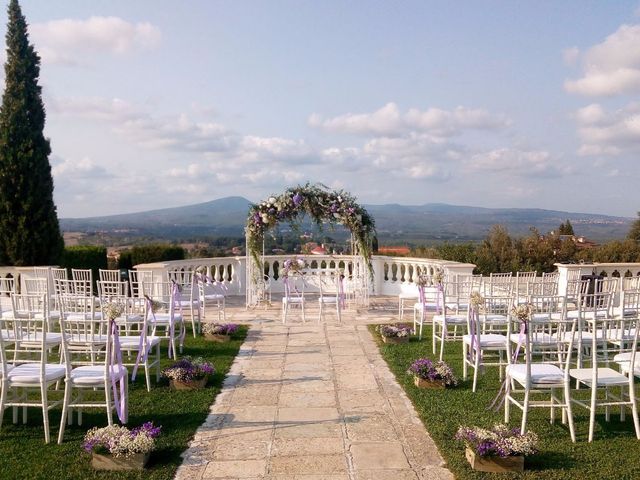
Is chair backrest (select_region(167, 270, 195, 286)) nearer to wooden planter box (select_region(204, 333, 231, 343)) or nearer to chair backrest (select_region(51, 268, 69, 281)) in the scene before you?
wooden planter box (select_region(204, 333, 231, 343))

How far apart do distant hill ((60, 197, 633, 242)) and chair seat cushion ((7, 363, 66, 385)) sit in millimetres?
8312

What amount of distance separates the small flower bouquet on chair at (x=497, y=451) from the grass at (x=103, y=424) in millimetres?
2116

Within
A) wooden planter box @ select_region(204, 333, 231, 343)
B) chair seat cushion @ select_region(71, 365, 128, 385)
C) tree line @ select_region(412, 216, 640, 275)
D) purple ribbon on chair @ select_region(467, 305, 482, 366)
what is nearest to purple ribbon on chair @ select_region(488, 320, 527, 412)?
purple ribbon on chair @ select_region(467, 305, 482, 366)

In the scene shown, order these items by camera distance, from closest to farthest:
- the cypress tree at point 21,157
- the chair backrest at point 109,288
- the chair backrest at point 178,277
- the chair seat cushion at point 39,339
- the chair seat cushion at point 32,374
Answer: the chair seat cushion at point 32,374 < the chair seat cushion at point 39,339 < the chair backrest at point 109,288 < the chair backrest at point 178,277 < the cypress tree at point 21,157

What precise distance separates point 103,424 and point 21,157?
11.6m

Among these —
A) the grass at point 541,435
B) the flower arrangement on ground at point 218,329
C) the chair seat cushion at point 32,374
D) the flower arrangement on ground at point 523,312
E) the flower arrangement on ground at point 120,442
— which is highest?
the flower arrangement on ground at point 523,312

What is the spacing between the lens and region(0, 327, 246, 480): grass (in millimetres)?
4082

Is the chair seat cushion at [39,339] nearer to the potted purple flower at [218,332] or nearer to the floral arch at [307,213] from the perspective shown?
the potted purple flower at [218,332]

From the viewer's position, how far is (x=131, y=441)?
163 inches

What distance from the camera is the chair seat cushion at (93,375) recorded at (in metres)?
4.84

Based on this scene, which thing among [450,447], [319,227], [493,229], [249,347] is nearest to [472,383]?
[450,447]

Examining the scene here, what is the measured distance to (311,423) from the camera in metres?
5.16

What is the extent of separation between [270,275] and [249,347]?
21.4ft

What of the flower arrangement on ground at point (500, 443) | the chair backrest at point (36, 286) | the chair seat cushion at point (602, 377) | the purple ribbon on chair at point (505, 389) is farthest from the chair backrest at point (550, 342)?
the chair backrest at point (36, 286)
